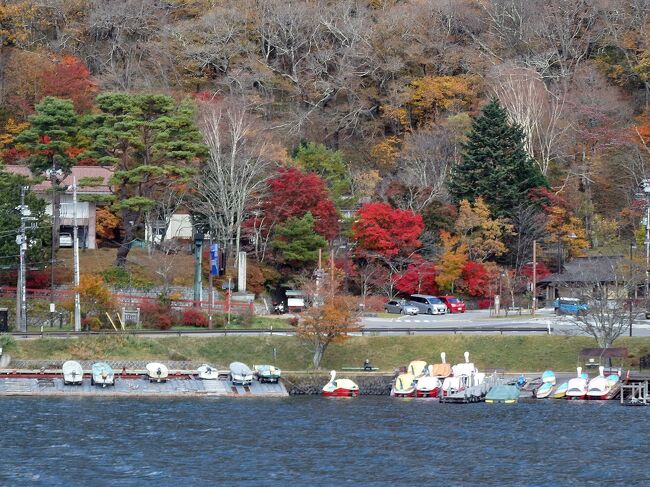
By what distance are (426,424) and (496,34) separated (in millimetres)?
61287

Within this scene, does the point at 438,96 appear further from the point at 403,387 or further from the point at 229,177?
the point at 403,387

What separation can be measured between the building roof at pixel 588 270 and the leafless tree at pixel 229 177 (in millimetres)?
18343

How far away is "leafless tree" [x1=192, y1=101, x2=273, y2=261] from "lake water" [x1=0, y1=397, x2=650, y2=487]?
2275cm

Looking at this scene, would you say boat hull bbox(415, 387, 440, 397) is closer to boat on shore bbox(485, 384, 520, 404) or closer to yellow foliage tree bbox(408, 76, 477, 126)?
boat on shore bbox(485, 384, 520, 404)

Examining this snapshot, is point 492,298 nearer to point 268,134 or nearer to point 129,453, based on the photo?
point 268,134

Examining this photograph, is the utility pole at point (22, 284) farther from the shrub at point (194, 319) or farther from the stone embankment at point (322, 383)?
the stone embankment at point (322, 383)

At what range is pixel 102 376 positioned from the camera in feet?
226

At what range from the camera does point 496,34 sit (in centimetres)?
11706

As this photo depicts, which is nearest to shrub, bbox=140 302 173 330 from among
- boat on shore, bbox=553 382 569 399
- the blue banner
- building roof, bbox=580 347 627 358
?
the blue banner

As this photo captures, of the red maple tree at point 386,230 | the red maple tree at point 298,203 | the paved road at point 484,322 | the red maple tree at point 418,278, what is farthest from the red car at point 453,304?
the red maple tree at point 298,203

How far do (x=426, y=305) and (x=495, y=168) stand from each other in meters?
12.4

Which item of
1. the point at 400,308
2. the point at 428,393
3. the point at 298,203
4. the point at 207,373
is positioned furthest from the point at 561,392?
the point at 298,203

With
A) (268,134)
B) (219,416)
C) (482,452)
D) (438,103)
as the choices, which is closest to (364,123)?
(438,103)

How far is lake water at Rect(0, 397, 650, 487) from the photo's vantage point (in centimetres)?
5016
